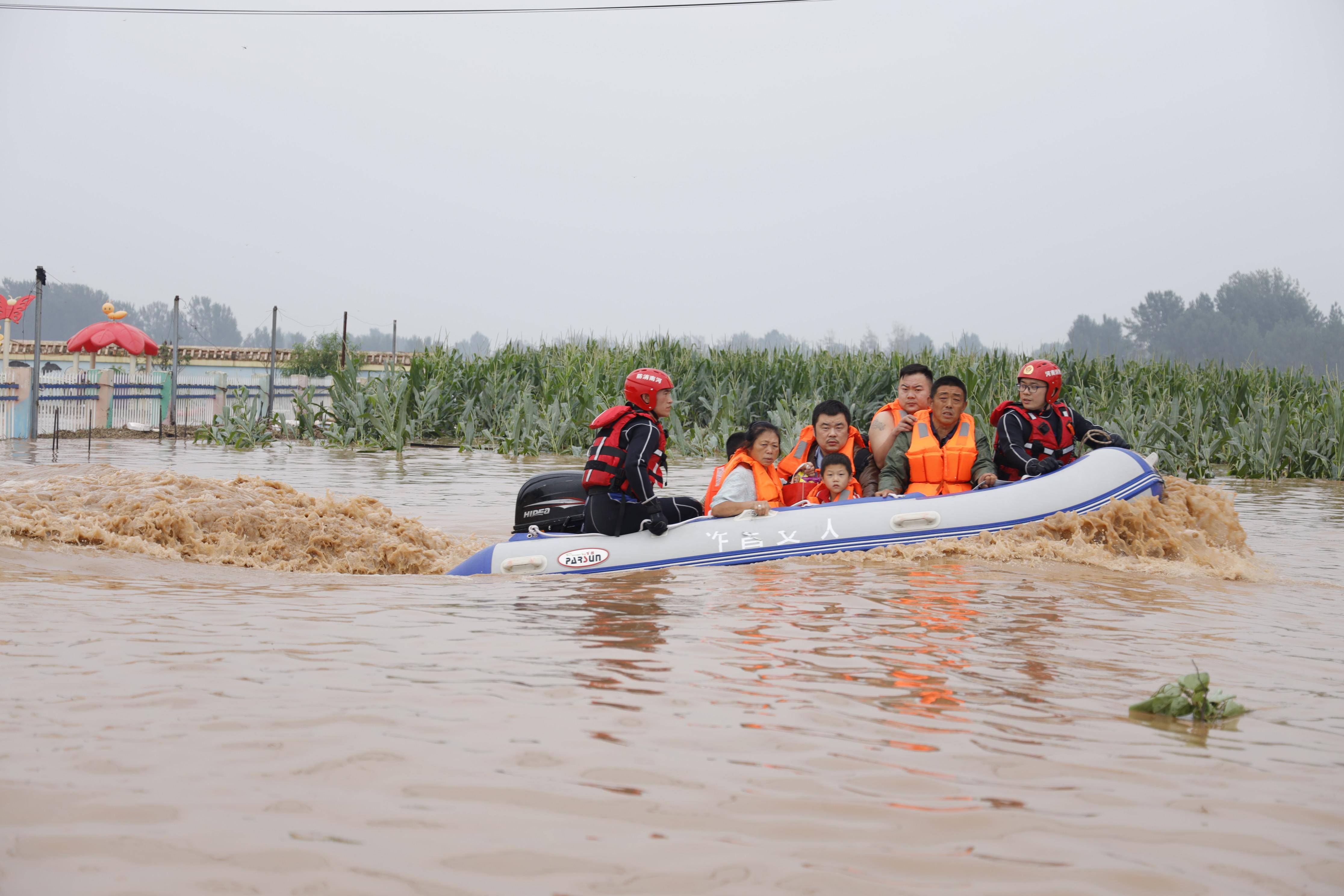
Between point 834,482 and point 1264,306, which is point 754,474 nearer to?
point 834,482

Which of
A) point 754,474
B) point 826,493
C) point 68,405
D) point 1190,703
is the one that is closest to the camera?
point 1190,703

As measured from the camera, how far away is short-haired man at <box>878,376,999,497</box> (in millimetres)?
7137

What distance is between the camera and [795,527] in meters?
6.58

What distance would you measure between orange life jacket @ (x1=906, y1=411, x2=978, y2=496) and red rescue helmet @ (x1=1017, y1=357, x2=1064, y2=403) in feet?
2.46

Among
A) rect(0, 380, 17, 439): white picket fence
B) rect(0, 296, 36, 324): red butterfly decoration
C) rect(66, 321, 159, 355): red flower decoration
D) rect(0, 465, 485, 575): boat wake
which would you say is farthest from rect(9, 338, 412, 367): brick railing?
rect(0, 465, 485, 575): boat wake

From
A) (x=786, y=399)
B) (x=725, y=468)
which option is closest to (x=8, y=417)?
(x=786, y=399)

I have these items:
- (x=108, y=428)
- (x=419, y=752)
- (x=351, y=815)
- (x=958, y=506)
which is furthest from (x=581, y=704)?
(x=108, y=428)

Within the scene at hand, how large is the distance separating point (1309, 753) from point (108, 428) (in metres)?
21.6

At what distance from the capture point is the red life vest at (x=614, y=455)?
21.1 feet

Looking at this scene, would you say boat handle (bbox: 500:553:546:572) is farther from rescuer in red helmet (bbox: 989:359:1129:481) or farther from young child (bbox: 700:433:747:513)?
rescuer in red helmet (bbox: 989:359:1129:481)

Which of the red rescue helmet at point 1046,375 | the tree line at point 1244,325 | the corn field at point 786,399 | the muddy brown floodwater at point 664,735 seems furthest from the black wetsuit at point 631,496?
the tree line at point 1244,325

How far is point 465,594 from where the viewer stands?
5.56 meters

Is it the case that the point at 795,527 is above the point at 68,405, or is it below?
below

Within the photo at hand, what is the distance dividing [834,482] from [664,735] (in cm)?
446
